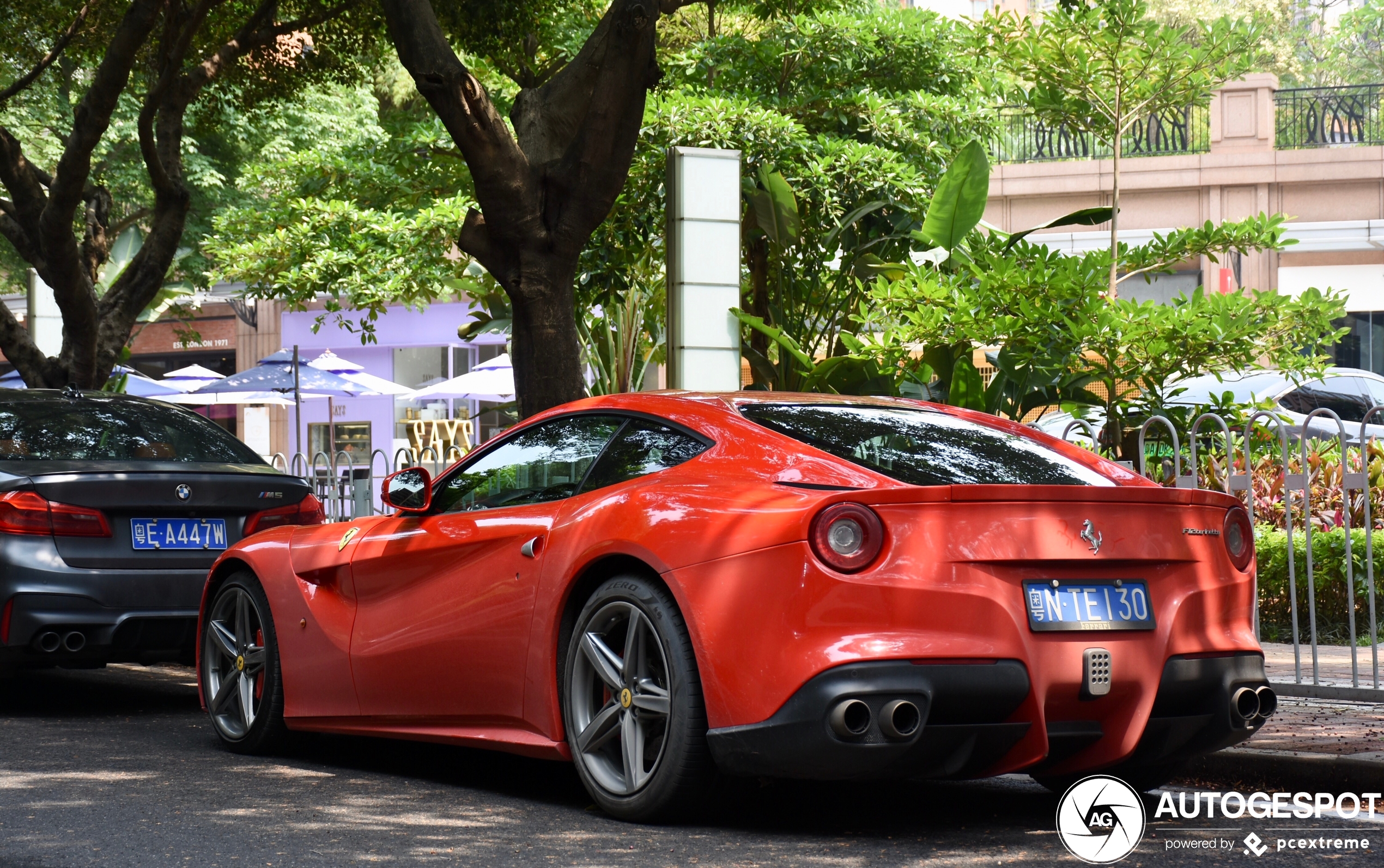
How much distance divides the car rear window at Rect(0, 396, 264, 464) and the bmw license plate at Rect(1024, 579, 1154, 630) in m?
4.78

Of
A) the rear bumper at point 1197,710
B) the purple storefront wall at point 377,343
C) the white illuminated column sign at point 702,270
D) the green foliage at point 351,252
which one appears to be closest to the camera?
the rear bumper at point 1197,710

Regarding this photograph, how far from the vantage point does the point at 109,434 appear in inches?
303

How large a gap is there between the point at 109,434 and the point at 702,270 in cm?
404

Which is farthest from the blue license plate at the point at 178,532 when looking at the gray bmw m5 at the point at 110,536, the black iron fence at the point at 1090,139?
the black iron fence at the point at 1090,139

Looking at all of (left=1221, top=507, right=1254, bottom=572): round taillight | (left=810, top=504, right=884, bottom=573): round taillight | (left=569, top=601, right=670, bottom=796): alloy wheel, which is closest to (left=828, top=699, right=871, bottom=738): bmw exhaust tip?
(left=810, top=504, right=884, bottom=573): round taillight

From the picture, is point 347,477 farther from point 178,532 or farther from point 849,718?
point 849,718

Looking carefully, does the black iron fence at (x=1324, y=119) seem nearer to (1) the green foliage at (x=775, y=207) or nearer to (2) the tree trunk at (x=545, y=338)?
(1) the green foliage at (x=775, y=207)

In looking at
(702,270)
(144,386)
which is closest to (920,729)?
(702,270)

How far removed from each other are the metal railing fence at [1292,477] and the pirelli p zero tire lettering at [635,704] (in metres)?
2.22

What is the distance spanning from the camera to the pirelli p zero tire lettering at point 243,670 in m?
6.05

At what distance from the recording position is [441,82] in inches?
350

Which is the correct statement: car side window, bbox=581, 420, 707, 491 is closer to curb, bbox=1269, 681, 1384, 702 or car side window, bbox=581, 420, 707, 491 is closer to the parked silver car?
curb, bbox=1269, 681, 1384, 702

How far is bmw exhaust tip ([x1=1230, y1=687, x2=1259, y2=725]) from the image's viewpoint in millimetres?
4418

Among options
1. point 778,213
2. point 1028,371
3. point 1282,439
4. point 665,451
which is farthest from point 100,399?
point 778,213
